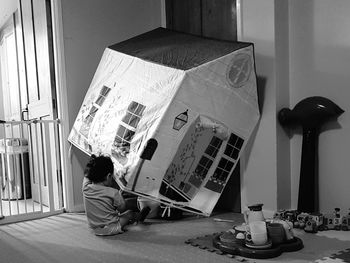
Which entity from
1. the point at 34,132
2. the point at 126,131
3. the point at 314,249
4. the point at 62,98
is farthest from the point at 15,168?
the point at 314,249

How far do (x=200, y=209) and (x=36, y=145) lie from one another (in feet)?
5.53

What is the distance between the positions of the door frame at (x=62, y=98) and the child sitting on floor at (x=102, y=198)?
2.58 ft

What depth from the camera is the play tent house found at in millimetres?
2252

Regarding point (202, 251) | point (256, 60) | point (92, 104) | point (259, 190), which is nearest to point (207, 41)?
point (256, 60)

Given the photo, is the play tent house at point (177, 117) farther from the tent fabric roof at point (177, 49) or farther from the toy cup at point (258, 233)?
the toy cup at point (258, 233)

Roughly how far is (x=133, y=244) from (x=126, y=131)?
0.67 meters

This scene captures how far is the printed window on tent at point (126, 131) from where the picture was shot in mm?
2340

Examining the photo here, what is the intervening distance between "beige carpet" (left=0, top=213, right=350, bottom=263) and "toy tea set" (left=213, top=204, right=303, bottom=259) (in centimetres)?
4

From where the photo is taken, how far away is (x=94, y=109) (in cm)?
279

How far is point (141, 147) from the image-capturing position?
2234 millimetres

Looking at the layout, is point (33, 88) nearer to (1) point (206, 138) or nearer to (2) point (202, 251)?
(1) point (206, 138)

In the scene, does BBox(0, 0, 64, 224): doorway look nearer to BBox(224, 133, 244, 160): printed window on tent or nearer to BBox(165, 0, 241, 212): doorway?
BBox(165, 0, 241, 212): doorway

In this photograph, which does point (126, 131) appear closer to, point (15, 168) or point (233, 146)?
point (233, 146)

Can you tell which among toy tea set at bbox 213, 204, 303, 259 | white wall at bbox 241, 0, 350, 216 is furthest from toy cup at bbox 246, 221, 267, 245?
white wall at bbox 241, 0, 350, 216
